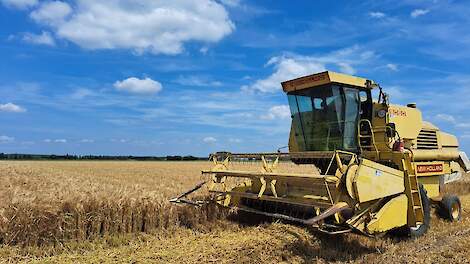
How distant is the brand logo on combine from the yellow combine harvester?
2cm

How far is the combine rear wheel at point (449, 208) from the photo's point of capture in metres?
8.23

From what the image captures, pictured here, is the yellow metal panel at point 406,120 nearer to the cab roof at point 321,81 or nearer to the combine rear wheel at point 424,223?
the cab roof at point 321,81

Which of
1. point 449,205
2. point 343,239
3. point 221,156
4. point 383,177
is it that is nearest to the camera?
point 383,177

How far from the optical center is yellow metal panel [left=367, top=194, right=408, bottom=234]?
5.32m

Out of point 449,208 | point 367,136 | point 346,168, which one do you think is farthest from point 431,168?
point 346,168

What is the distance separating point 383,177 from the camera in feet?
18.1

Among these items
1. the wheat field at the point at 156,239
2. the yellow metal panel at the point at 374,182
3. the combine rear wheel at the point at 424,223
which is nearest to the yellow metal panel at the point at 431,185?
the wheat field at the point at 156,239

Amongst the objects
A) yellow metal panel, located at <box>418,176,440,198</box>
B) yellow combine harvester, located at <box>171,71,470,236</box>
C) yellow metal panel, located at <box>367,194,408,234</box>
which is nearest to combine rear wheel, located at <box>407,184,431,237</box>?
yellow combine harvester, located at <box>171,71,470,236</box>

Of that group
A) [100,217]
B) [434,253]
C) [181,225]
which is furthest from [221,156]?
[434,253]

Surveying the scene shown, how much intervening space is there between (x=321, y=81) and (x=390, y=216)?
260 centimetres

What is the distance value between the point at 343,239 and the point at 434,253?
1.24 meters

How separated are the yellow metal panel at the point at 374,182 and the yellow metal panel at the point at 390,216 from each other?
0.14m

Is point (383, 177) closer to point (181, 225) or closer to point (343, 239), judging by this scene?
point (343, 239)

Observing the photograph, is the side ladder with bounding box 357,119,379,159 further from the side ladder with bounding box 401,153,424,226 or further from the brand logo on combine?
the brand logo on combine
